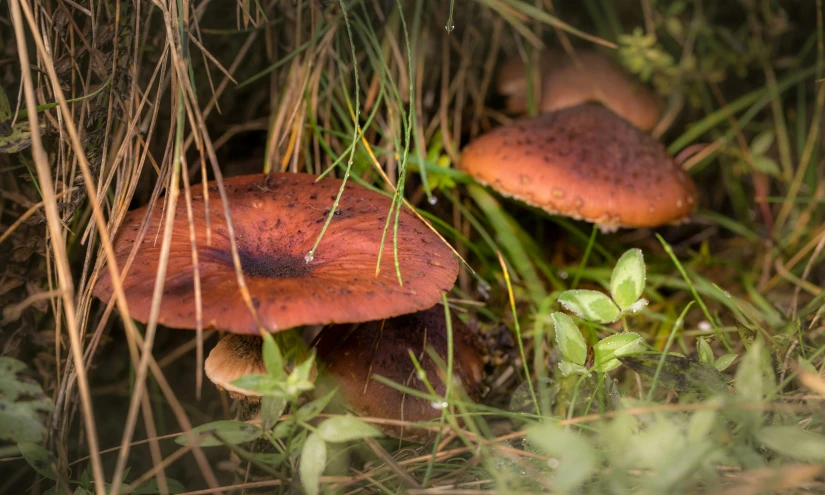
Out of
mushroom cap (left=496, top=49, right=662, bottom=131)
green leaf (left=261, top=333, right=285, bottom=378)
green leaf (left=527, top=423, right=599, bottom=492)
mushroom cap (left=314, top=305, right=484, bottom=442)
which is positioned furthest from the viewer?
mushroom cap (left=496, top=49, right=662, bottom=131)

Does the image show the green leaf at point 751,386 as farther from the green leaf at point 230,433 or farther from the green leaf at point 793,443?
the green leaf at point 230,433

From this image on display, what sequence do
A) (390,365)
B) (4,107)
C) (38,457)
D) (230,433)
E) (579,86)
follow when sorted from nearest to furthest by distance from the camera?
(230,433) → (38,457) → (4,107) → (390,365) → (579,86)

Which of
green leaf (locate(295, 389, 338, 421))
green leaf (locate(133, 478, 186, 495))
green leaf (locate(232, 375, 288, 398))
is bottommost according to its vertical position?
green leaf (locate(133, 478, 186, 495))

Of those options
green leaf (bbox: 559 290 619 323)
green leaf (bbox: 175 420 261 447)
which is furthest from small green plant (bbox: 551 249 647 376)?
green leaf (bbox: 175 420 261 447)

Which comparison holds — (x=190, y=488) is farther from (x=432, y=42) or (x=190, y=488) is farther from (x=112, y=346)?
(x=432, y=42)

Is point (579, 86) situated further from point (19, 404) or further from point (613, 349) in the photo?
point (19, 404)

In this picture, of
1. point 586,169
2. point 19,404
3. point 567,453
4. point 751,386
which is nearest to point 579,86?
point 586,169

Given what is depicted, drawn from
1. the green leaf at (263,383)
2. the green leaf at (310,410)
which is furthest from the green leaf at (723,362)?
the green leaf at (263,383)

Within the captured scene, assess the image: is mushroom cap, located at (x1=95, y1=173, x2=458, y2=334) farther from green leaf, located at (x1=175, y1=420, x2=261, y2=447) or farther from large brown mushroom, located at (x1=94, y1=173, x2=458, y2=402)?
green leaf, located at (x1=175, y1=420, x2=261, y2=447)
